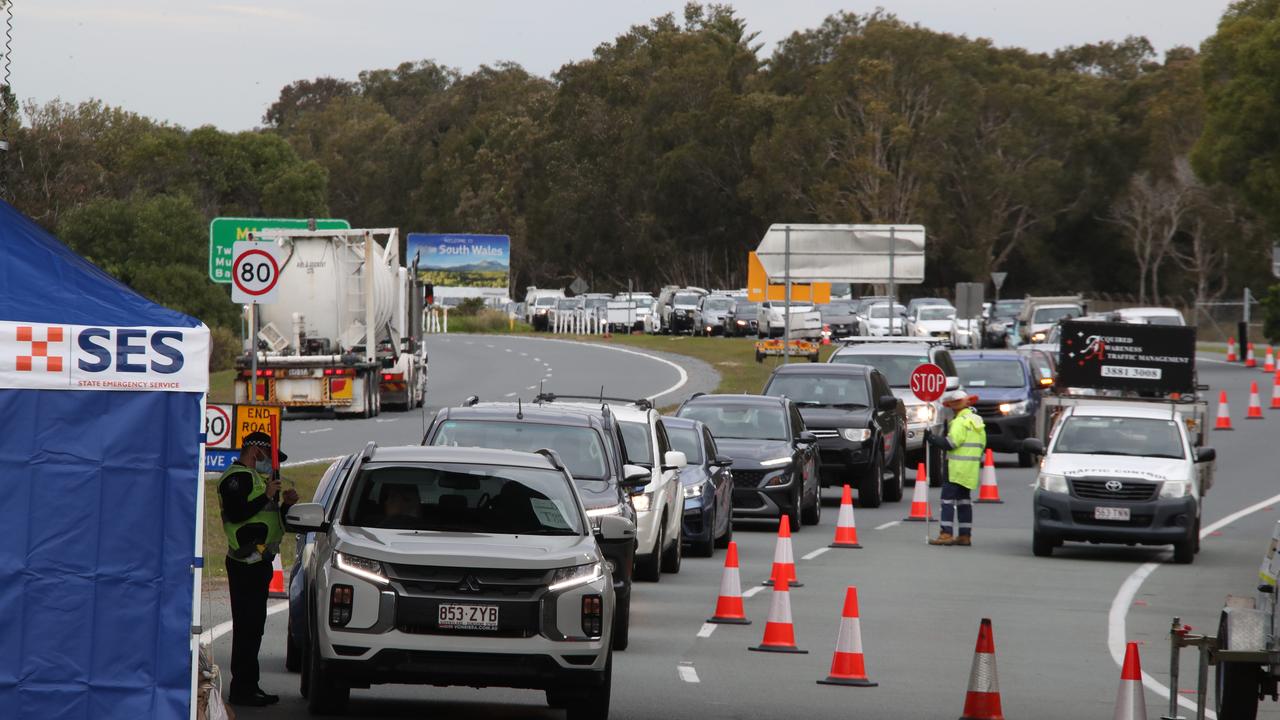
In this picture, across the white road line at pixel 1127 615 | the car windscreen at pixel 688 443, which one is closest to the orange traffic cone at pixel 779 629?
the white road line at pixel 1127 615

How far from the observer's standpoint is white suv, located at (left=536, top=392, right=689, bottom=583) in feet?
62.2

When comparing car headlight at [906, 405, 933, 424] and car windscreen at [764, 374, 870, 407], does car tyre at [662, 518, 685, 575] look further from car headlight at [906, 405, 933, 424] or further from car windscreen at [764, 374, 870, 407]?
car headlight at [906, 405, 933, 424]

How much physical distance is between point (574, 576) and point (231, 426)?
656cm

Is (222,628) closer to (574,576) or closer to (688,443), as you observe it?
(574,576)

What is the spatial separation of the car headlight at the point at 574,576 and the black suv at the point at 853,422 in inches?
706

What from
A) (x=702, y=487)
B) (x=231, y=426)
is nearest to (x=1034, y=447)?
(x=702, y=487)

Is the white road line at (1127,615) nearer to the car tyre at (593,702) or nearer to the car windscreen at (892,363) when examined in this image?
the car tyre at (593,702)

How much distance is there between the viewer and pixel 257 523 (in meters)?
12.2

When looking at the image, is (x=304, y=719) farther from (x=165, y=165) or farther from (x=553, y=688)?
(x=165, y=165)

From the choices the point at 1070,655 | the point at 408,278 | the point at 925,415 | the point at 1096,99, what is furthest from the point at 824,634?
the point at 1096,99

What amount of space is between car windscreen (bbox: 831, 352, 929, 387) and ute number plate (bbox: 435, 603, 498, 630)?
78.9ft

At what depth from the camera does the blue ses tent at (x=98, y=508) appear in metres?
9.43

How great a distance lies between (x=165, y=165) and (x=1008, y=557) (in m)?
72.9

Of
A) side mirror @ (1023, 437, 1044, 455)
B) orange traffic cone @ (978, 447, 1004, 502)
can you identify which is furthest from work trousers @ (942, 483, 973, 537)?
orange traffic cone @ (978, 447, 1004, 502)
